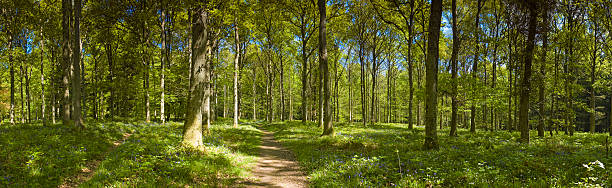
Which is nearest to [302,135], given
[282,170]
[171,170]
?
[282,170]

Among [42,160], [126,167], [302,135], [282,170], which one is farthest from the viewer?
[302,135]

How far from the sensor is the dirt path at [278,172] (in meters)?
7.01

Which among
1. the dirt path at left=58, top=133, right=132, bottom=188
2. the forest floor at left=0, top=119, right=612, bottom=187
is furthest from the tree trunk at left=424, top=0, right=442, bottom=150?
the dirt path at left=58, top=133, right=132, bottom=188

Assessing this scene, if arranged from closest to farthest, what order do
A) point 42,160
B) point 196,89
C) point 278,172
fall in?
point 42,160 < point 278,172 < point 196,89

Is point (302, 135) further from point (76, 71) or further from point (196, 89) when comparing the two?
point (76, 71)

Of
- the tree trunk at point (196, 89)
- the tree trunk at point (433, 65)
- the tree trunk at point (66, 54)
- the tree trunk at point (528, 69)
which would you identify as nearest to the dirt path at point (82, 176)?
the tree trunk at point (196, 89)

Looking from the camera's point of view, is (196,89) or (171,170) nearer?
(171,170)

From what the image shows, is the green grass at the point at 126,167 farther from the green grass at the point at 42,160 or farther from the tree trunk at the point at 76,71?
the tree trunk at the point at 76,71

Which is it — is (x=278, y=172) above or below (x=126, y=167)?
below

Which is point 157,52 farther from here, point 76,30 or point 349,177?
point 349,177

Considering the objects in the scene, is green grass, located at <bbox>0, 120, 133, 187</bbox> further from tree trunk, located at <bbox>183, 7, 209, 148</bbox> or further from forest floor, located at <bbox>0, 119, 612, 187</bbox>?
tree trunk, located at <bbox>183, 7, 209, 148</bbox>

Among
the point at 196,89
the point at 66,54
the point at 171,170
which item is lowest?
the point at 171,170

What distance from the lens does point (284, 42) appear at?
32.2 meters

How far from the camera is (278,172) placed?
27.3 feet
